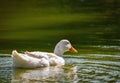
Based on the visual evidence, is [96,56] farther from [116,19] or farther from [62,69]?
[116,19]

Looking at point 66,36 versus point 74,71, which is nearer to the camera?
point 74,71

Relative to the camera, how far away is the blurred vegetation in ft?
80.1

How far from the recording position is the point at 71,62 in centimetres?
1894

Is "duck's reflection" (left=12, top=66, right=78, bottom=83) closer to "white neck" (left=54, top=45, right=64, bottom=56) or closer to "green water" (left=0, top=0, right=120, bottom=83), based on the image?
"green water" (left=0, top=0, right=120, bottom=83)

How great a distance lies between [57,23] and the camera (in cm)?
3103

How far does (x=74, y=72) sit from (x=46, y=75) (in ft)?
3.20

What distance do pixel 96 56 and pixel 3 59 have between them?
11.1ft

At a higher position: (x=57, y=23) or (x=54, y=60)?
(x=57, y=23)

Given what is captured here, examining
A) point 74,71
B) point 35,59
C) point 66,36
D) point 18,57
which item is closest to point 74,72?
point 74,71

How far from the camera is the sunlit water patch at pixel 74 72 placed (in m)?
15.9

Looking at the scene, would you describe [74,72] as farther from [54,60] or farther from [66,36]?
[66,36]

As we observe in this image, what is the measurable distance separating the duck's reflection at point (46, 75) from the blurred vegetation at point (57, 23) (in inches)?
173

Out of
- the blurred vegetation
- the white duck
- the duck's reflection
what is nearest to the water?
the duck's reflection

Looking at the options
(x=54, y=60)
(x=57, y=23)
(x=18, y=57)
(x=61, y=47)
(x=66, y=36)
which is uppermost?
(x=57, y=23)
